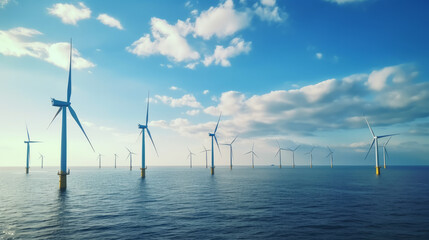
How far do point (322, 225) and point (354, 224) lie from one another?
456 centimetres

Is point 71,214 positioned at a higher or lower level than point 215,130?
lower

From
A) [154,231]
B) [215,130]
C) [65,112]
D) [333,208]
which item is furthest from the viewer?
[215,130]

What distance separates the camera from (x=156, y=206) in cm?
4512

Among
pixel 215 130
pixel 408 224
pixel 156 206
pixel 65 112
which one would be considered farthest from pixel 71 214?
pixel 215 130

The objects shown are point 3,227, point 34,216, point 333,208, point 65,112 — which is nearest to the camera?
point 3,227

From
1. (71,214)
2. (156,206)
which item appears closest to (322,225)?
(156,206)

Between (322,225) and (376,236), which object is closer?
(376,236)

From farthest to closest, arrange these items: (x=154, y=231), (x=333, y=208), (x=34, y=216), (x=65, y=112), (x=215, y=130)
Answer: (x=215, y=130) < (x=65, y=112) < (x=333, y=208) < (x=34, y=216) < (x=154, y=231)

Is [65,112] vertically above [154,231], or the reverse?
[65,112]

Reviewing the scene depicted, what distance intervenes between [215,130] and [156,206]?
363 feet

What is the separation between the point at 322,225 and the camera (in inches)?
1217

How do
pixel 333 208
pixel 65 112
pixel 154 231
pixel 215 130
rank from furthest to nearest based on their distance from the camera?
pixel 215 130, pixel 65 112, pixel 333 208, pixel 154 231

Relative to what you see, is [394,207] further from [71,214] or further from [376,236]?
[71,214]

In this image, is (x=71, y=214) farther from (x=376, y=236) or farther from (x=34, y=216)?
(x=376, y=236)
